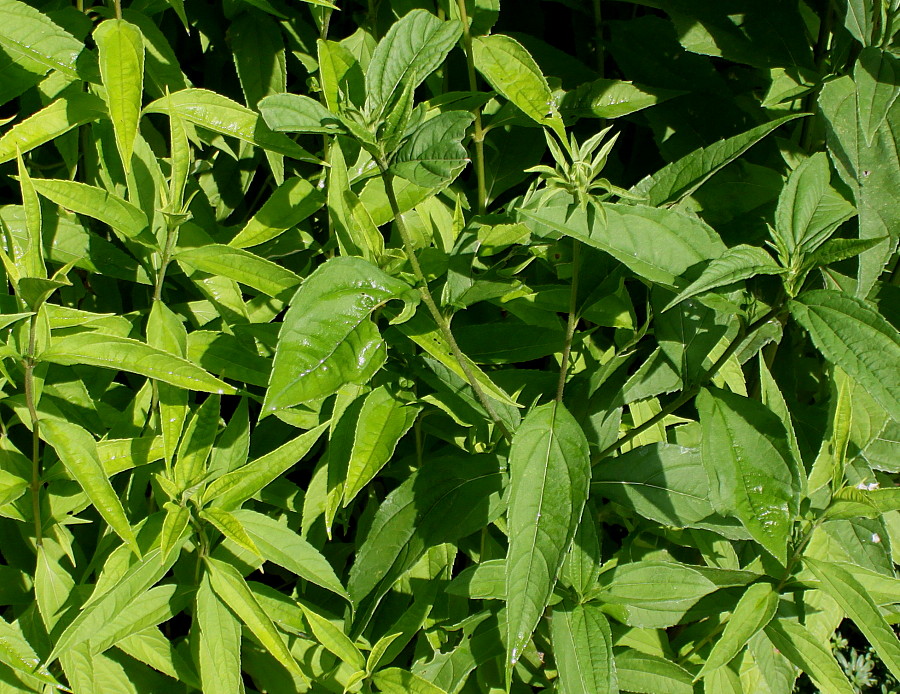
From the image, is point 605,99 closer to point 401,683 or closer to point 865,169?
point 865,169

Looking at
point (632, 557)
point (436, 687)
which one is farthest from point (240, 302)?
point (632, 557)

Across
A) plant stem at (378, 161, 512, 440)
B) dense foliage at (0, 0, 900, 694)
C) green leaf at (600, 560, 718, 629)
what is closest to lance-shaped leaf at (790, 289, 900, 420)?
dense foliage at (0, 0, 900, 694)

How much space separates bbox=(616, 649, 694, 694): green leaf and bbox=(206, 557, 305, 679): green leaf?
0.63m

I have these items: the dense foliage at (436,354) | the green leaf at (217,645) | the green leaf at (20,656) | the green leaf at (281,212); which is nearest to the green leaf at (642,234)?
the dense foliage at (436,354)

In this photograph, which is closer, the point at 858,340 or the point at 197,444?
the point at 858,340

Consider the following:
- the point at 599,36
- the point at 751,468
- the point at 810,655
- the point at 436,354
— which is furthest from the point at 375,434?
the point at 599,36

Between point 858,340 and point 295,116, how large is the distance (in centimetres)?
80

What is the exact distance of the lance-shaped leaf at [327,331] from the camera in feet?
3.11

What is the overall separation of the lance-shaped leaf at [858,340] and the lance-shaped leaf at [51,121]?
1.20m

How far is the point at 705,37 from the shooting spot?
5.38 feet

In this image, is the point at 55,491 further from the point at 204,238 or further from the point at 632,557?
the point at 632,557

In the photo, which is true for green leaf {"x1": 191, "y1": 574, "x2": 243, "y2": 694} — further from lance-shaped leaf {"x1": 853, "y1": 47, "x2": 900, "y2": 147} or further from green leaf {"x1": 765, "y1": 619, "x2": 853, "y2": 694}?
lance-shaped leaf {"x1": 853, "y1": 47, "x2": 900, "y2": 147}

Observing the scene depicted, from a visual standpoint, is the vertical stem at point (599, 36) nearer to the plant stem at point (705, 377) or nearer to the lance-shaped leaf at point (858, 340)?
the plant stem at point (705, 377)

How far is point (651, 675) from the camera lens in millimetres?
1522
